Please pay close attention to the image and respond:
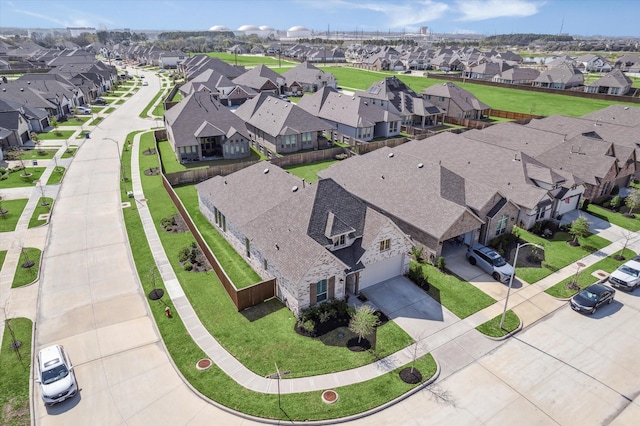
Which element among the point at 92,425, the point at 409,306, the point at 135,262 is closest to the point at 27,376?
the point at 92,425

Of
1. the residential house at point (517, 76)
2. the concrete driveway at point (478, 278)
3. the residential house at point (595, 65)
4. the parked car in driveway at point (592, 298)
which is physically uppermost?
the residential house at point (595, 65)

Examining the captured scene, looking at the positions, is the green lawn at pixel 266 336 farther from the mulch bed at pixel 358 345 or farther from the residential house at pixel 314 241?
the residential house at pixel 314 241

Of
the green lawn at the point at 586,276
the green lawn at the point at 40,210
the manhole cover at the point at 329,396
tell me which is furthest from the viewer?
the green lawn at the point at 40,210

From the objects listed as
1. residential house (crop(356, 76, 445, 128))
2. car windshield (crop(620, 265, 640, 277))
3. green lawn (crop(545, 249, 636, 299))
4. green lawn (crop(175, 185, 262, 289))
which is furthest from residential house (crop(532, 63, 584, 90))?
green lawn (crop(175, 185, 262, 289))

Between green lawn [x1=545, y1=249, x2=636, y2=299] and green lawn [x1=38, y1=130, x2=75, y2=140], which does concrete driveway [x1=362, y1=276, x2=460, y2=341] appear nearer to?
green lawn [x1=545, y1=249, x2=636, y2=299]

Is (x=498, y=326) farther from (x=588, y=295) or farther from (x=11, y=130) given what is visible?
(x=11, y=130)

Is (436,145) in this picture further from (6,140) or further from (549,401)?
(6,140)

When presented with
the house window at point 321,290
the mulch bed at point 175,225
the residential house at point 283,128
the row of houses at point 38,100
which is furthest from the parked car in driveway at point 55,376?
the row of houses at point 38,100
